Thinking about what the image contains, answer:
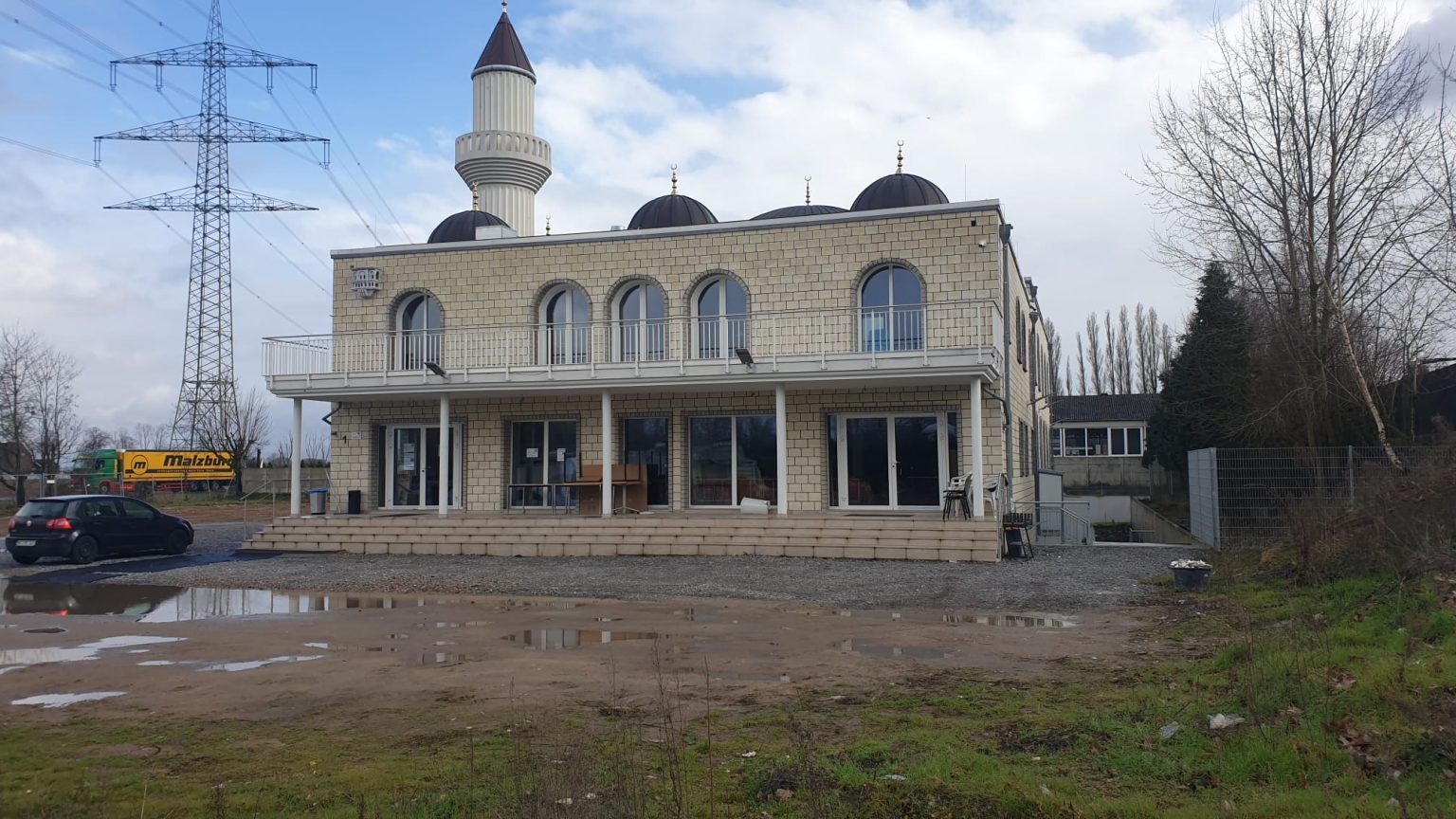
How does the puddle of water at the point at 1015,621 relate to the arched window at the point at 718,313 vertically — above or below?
below

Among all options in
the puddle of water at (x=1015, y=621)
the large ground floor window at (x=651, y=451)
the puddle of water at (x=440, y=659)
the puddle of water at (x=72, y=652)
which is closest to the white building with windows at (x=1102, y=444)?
the large ground floor window at (x=651, y=451)

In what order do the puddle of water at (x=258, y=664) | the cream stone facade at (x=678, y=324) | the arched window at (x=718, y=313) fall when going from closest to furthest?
1. the puddle of water at (x=258, y=664)
2. the cream stone facade at (x=678, y=324)
3. the arched window at (x=718, y=313)

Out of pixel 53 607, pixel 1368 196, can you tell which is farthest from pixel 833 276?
pixel 53 607

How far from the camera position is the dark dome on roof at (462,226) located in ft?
87.2

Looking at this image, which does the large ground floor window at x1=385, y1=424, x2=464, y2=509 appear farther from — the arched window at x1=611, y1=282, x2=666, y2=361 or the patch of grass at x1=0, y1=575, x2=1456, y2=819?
the patch of grass at x1=0, y1=575, x2=1456, y2=819

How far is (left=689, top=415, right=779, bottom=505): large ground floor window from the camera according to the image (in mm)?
20188

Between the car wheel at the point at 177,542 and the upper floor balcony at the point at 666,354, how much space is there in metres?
3.38

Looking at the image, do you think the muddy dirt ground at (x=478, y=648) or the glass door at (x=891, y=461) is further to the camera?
the glass door at (x=891, y=461)

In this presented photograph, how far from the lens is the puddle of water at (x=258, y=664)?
8266 mm

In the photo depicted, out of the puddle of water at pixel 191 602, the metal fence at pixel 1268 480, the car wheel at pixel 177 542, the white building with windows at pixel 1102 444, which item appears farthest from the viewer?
the white building with windows at pixel 1102 444

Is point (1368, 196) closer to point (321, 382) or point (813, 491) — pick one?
point (813, 491)

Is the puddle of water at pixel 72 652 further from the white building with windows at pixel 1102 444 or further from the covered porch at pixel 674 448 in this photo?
the white building with windows at pixel 1102 444

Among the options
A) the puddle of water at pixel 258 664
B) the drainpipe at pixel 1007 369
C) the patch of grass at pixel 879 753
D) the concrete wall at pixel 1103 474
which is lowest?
the puddle of water at pixel 258 664

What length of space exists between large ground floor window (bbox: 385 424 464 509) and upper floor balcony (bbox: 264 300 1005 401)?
1510 mm
